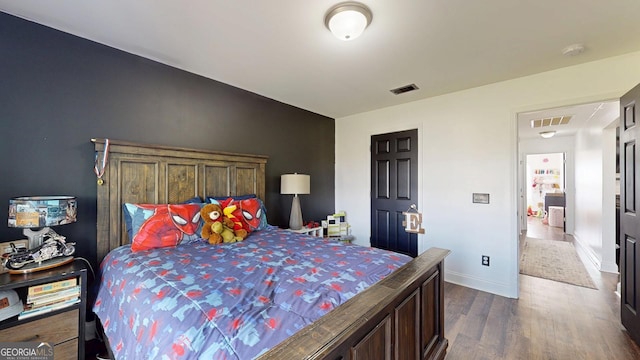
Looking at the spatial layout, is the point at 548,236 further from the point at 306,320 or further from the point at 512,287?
the point at 306,320

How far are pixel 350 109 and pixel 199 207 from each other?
270 cm

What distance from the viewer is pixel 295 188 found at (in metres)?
3.31

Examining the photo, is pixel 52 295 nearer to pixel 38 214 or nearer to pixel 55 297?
pixel 55 297

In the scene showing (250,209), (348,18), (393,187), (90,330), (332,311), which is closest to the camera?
(332,311)

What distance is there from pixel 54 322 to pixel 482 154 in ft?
13.2

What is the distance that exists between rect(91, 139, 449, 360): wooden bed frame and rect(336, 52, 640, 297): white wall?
5.27ft

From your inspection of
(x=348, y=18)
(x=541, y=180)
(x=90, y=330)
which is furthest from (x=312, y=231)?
(x=541, y=180)

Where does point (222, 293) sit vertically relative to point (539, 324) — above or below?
above

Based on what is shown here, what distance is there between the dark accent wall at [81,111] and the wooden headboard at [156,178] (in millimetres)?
135

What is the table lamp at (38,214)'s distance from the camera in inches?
60.2

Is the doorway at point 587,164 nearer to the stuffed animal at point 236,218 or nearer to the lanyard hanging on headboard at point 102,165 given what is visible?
the stuffed animal at point 236,218

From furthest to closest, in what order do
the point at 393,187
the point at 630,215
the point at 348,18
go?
the point at 393,187, the point at 630,215, the point at 348,18

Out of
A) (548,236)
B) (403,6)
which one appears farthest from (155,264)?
(548,236)

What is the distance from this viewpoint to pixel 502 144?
289 centimetres
